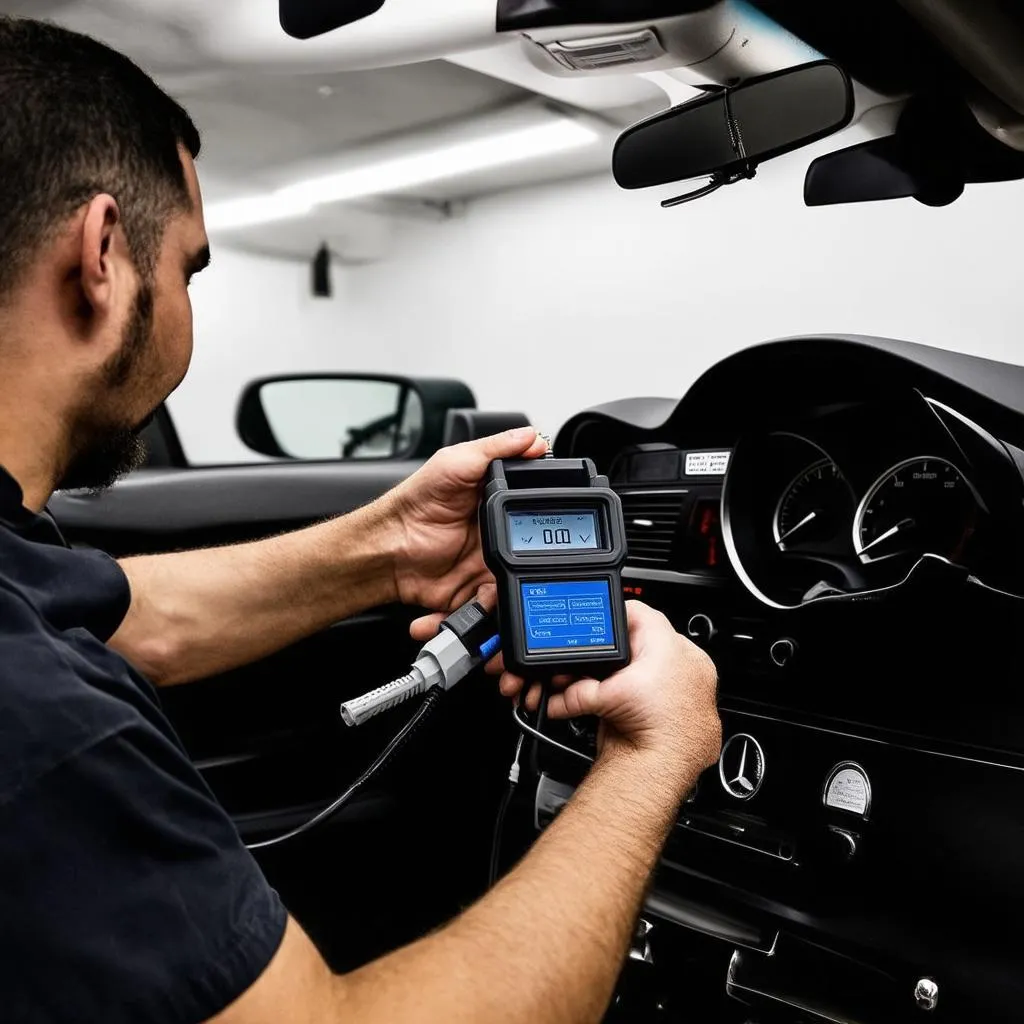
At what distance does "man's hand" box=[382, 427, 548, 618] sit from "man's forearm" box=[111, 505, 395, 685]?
32 mm

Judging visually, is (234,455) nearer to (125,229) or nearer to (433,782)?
(433,782)

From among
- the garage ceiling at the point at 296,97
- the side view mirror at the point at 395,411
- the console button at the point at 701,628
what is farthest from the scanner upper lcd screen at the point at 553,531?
the garage ceiling at the point at 296,97

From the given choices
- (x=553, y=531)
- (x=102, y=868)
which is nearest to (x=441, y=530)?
(x=553, y=531)

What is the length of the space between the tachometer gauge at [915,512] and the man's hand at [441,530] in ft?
1.56

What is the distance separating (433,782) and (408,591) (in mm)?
1018

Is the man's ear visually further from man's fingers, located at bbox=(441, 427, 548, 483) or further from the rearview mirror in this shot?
the rearview mirror

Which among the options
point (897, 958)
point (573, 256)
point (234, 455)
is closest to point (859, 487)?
point (897, 958)

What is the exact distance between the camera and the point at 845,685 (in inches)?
51.7

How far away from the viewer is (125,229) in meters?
0.91

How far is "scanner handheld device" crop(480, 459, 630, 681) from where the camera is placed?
1079mm

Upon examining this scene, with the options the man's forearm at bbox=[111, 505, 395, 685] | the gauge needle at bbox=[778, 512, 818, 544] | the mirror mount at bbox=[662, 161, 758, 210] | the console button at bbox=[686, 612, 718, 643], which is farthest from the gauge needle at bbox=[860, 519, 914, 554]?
the man's forearm at bbox=[111, 505, 395, 685]

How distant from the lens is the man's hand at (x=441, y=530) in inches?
50.9

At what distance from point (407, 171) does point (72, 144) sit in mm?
5789

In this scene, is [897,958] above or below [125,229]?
below
